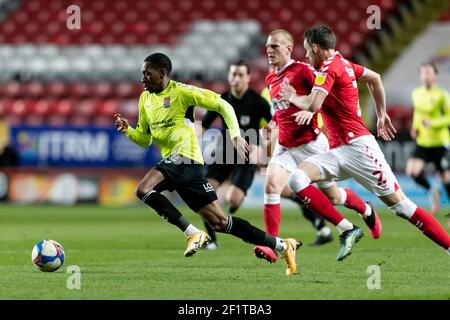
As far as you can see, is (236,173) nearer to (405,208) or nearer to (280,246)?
(280,246)

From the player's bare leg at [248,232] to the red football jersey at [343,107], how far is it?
3.34 ft

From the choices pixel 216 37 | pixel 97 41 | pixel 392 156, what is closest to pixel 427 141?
pixel 392 156

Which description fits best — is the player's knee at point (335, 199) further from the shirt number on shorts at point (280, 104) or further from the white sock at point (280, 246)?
the white sock at point (280, 246)

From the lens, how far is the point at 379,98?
847 cm

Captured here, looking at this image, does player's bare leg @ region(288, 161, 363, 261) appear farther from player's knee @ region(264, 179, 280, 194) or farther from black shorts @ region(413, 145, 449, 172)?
black shorts @ region(413, 145, 449, 172)

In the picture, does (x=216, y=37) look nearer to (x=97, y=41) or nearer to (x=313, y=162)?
(x=97, y=41)

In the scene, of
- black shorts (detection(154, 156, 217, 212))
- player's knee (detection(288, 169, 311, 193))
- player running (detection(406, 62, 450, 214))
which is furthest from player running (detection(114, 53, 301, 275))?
player running (detection(406, 62, 450, 214))

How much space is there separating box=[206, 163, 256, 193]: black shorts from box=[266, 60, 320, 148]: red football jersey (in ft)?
7.50

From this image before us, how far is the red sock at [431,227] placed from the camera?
25.9 ft

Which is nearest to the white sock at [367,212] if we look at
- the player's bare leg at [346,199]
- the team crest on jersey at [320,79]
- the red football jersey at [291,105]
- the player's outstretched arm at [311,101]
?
the player's bare leg at [346,199]

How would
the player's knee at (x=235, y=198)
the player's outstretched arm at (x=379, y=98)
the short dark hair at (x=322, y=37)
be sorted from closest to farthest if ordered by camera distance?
1. the short dark hair at (x=322, y=37)
2. the player's outstretched arm at (x=379, y=98)
3. the player's knee at (x=235, y=198)

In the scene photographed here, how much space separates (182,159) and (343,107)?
1488 mm
